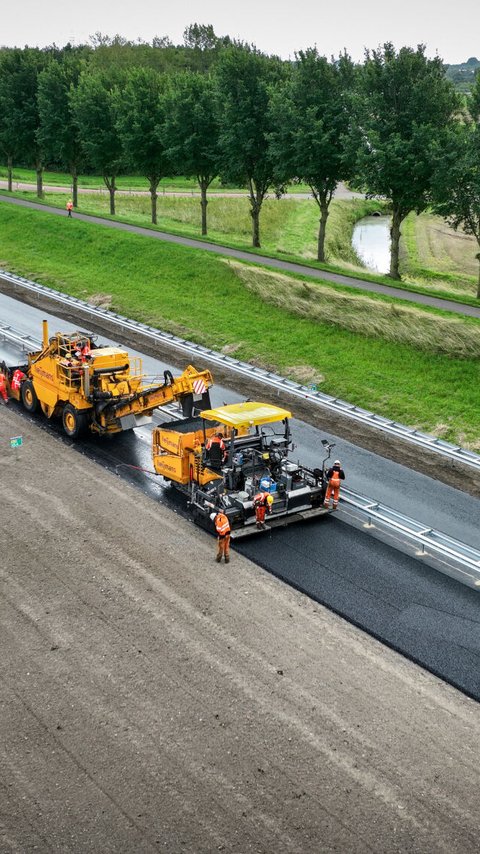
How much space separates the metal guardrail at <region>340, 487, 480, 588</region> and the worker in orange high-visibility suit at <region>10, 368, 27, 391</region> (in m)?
10.3

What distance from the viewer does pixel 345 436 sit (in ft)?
74.3

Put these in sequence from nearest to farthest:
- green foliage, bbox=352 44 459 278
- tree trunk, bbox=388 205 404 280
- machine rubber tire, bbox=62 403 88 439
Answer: machine rubber tire, bbox=62 403 88 439
green foliage, bbox=352 44 459 278
tree trunk, bbox=388 205 404 280

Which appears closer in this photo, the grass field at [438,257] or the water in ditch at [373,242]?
the grass field at [438,257]

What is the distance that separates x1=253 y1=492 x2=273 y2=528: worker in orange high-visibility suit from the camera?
16766 mm

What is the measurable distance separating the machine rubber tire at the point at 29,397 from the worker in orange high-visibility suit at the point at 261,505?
350 inches

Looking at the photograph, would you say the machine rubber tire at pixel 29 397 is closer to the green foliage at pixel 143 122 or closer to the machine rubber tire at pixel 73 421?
the machine rubber tire at pixel 73 421

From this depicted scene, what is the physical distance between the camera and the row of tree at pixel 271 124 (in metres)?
34.2

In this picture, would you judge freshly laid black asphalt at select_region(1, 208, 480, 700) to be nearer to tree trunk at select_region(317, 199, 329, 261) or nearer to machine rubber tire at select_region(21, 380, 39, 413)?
machine rubber tire at select_region(21, 380, 39, 413)

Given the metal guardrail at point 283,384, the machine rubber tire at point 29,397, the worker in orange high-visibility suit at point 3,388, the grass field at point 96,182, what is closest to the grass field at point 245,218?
the grass field at point 96,182

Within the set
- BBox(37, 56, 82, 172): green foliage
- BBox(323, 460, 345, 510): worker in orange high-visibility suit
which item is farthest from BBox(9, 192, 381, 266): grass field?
BBox(323, 460, 345, 510): worker in orange high-visibility suit

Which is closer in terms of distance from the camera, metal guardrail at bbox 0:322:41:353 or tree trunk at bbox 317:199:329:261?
metal guardrail at bbox 0:322:41:353

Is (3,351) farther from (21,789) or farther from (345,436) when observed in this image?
(21,789)

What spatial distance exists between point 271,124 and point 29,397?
2358 centimetres

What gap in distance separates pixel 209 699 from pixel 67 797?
2539 millimetres
